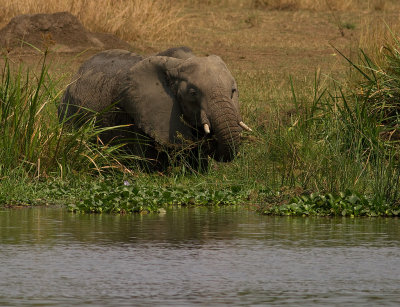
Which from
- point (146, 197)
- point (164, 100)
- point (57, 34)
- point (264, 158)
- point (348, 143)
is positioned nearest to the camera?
point (146, 197)

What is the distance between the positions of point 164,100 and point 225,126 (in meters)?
1.21

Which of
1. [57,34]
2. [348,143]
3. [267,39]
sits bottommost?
[348,143]

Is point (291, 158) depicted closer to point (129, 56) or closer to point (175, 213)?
point (175, 213)

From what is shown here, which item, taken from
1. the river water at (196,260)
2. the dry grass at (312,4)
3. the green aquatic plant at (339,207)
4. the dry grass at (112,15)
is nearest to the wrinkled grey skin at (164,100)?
the green aquatic plant at (339,207)

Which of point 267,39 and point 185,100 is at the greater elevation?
point 267,39

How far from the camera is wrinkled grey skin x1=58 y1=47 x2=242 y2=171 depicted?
1184 centimetres

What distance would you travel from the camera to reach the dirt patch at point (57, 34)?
936 inches

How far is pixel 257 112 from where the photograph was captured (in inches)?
569

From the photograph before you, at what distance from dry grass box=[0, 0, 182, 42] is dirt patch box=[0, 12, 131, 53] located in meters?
1.59

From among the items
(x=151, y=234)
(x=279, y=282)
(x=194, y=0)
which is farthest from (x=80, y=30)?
(x=279, y=282)

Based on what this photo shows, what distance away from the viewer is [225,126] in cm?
1170

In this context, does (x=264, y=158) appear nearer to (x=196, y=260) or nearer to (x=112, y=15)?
(x=196, y=260)

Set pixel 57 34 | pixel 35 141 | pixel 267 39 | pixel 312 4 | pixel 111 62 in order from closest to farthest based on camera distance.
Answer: pixel 35 141
pixel 111 62
pixel 57 34
pixel 267 39
pixel 312 4

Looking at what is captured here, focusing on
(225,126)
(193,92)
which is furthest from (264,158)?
(193,92)
